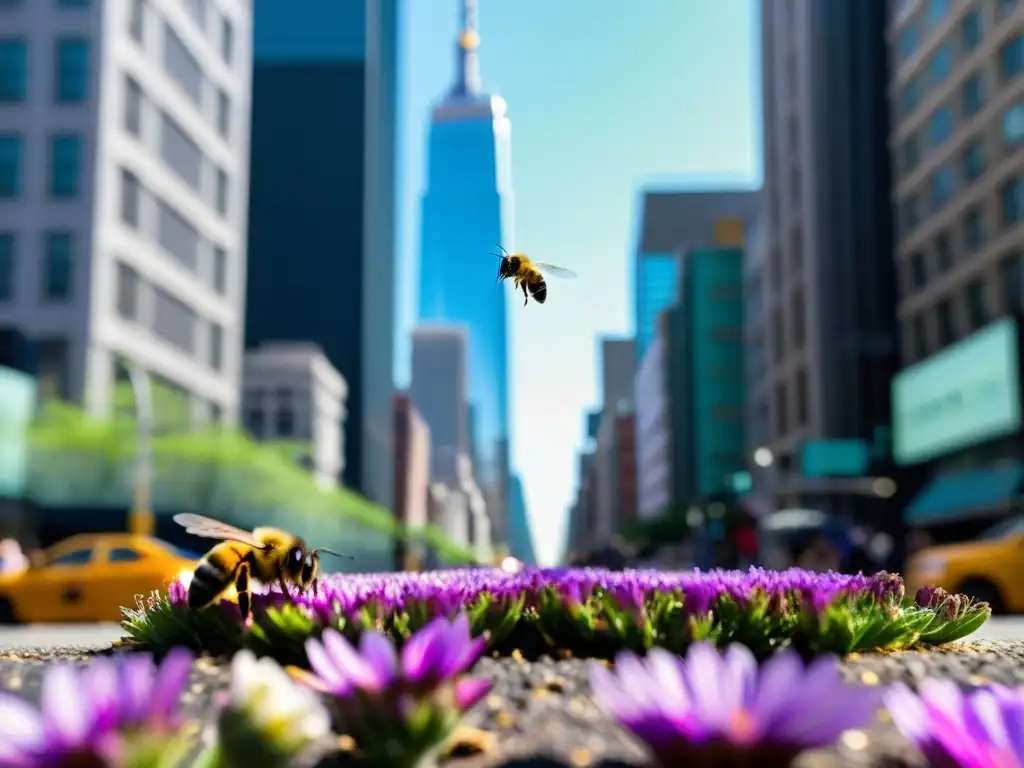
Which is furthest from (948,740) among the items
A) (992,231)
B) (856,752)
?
(992,231)

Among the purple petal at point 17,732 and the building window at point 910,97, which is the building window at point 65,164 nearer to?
the building window at point 910,97

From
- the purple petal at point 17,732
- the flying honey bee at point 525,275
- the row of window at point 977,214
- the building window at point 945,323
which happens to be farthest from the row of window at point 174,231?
the purple petal at point 17,732

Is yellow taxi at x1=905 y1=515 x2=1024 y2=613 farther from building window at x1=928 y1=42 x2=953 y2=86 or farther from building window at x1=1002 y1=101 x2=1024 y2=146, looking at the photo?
building window at x1=928 y1=42 x2=953 y2=86

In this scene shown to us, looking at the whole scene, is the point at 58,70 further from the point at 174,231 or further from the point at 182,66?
the point at 182,66

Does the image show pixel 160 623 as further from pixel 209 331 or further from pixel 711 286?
pixel 711 286

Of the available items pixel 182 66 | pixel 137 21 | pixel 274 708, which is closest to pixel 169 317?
pixel 137 21

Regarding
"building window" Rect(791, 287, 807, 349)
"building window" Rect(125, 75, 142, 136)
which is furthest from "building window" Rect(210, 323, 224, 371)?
"building window" Rect(791, 287, 807, 349)
